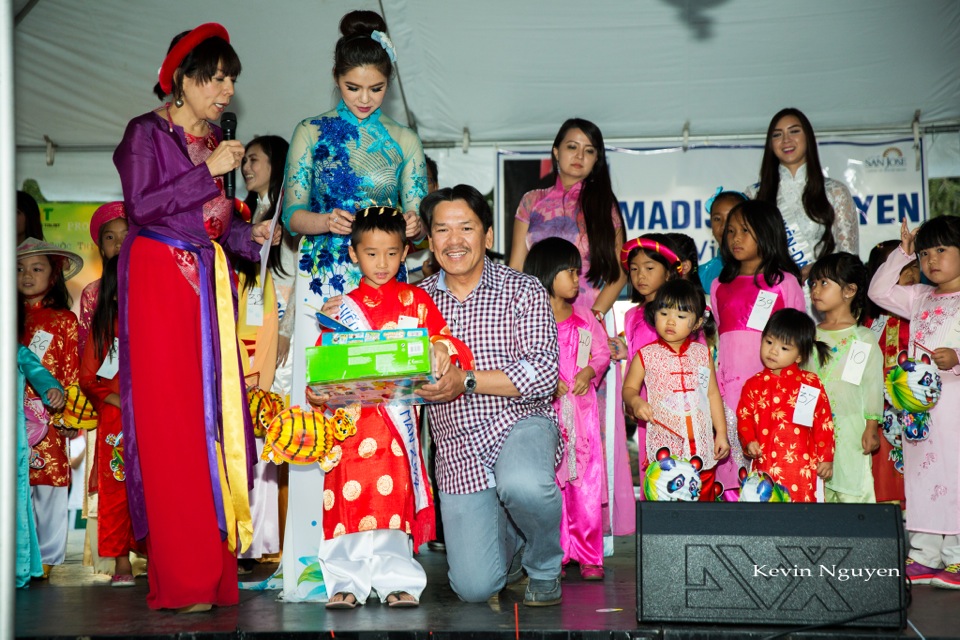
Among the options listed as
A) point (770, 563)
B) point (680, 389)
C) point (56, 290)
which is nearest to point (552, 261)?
point (680, 389)

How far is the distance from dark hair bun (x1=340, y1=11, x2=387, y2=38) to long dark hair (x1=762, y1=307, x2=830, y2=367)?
6.34 feet

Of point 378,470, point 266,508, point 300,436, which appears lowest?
point 266,508

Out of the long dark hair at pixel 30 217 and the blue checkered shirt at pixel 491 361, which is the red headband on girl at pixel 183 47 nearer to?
the blue checkered shirt at pixel 491 361

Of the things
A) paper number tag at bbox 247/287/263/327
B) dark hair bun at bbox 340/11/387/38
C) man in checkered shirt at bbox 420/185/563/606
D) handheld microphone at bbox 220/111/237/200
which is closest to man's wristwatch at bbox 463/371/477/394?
man in checkered shirt at bbox 420/185/563/606

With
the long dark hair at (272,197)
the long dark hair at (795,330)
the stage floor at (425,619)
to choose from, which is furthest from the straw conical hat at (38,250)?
the long dark hair at (795,330)

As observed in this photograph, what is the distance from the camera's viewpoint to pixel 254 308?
179 inches

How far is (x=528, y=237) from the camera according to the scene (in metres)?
4.64

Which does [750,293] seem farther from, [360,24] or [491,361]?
[360,24]

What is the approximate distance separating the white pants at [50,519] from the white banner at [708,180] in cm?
285

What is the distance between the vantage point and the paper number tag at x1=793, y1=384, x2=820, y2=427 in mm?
3838

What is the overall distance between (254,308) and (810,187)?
2678mm

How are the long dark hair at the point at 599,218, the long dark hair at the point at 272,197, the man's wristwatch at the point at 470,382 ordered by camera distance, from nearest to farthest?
the man's wristwatch at the point at 470,382 < the long dark hair at the point at 599,218 < the long dark hair at the point at 272,197

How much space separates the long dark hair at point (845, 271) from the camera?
4.27 metres

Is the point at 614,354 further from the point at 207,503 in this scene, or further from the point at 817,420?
the point at 207,503
